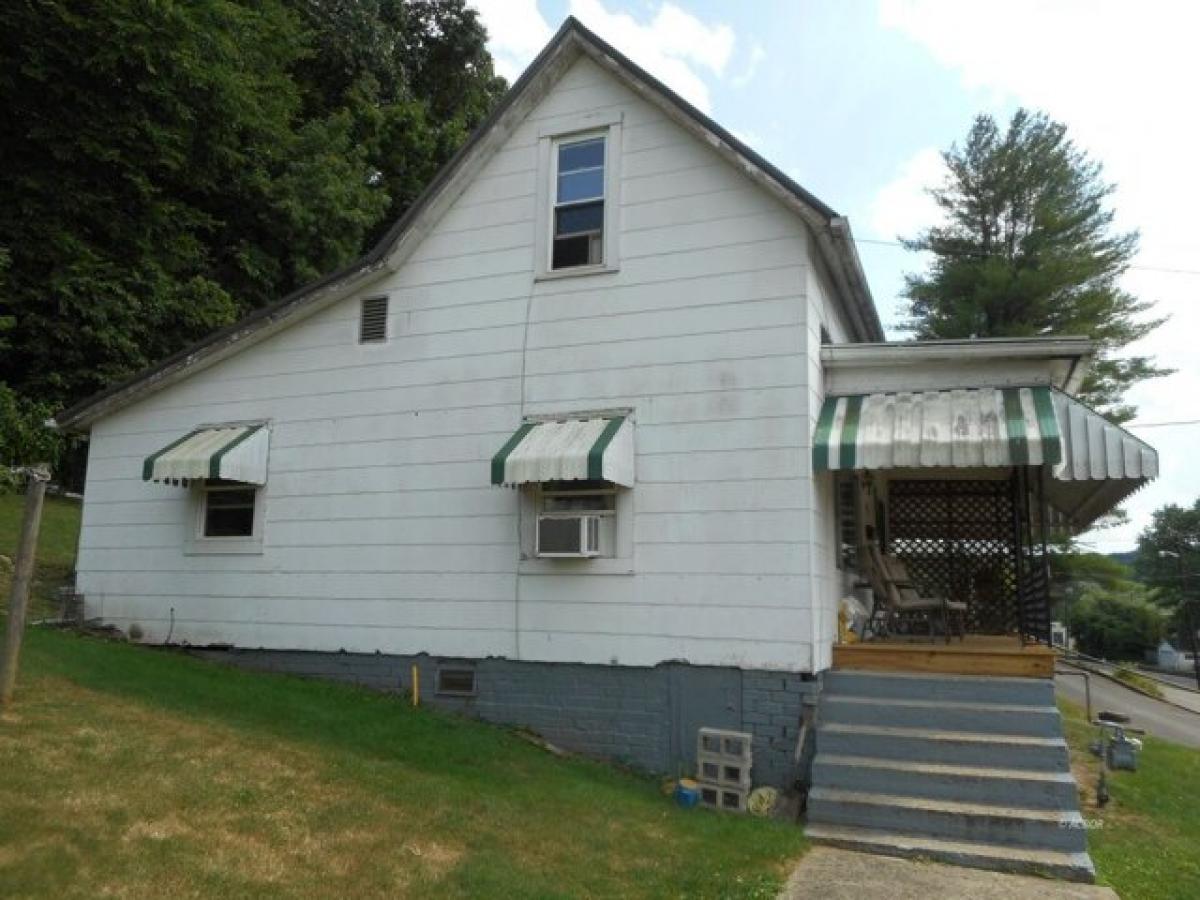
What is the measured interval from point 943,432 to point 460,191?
19.3ft

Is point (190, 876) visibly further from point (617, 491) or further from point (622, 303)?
point (622, 303)

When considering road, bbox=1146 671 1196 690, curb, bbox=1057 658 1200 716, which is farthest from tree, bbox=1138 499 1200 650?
curb, bbox=1057 658 1200 716

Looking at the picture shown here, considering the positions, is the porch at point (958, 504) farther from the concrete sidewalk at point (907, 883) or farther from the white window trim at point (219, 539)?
the white window trim at point (219, 539)

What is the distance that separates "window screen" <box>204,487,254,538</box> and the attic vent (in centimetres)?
237

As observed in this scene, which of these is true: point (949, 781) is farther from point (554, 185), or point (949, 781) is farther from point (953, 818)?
point (554, 185)

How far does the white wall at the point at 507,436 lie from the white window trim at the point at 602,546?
89 millimetres

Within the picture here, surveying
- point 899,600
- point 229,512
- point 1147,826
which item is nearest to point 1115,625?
point 899,600

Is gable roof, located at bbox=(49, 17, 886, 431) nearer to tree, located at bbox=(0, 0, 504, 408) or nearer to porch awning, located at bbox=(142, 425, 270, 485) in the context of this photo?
porch awning, located at bbox=(142, 425, 270, 485)

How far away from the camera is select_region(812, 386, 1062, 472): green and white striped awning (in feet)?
25.0

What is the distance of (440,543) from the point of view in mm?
9422

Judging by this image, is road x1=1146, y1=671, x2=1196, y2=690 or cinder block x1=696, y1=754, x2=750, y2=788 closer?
cinder block x1=696, y1=754, x2=750, y2=788

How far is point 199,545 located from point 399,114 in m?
19.9

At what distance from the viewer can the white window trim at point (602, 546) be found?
8602mm

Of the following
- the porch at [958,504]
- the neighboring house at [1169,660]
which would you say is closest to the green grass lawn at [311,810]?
the porch at [958,504]
